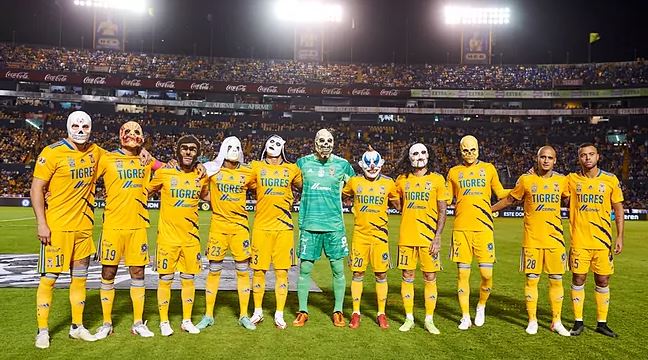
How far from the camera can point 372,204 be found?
772 centimetres

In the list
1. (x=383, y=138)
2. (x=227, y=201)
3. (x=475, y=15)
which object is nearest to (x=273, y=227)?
(x=227, y=201)

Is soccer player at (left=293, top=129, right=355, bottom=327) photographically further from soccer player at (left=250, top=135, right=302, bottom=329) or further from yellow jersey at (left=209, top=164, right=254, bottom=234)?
yellow jersey at (left=209, top=164, right=254, bottom=234)

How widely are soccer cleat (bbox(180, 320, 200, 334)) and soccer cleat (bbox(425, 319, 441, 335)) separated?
10.8 ft

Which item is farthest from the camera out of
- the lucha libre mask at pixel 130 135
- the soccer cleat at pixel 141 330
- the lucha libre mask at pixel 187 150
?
the lucha libre mask at pixel 187 150

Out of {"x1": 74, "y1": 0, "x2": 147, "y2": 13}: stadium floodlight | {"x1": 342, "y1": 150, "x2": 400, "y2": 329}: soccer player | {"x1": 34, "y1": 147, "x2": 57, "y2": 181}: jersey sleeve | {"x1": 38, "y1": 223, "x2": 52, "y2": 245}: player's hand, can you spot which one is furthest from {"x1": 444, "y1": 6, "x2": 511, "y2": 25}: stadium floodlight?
{"x1": 38, "y1": 223, "x2": 52, "y2": 245}: player's hand

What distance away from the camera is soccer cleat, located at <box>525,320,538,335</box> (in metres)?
7.42

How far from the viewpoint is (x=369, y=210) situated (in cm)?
770

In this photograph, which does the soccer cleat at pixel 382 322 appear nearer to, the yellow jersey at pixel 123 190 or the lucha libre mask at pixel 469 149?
the lucha libre mask at pixel 469 149

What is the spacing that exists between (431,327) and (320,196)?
2.52 meters

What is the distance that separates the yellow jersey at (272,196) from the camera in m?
7.64

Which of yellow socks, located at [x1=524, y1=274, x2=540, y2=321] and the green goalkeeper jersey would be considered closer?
yellow socks, located at [x1=524, y1=274, x2=540, y2=321]

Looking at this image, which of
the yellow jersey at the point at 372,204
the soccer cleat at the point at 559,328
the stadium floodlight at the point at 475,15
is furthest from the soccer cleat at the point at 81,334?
the stadium floodlight at the point at 475,15

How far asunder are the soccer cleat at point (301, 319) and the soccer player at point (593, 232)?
3.91 metres

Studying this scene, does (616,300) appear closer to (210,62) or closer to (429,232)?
(429,232)
